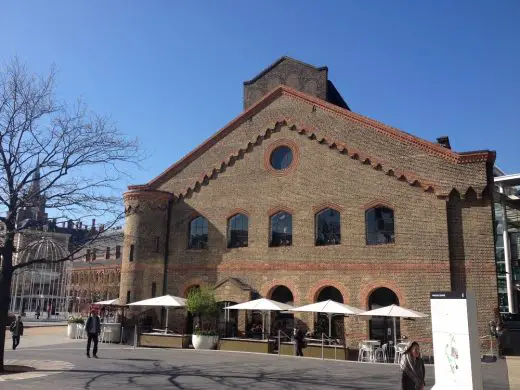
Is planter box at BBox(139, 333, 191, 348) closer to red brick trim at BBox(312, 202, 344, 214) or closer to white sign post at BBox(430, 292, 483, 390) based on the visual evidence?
red brick trim at BBox(312, 202, 344, 214)

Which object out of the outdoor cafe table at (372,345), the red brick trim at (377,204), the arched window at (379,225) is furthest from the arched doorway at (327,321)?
the red brick trim at (377,204)

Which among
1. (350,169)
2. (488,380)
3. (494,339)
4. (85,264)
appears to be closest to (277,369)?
(488,380)

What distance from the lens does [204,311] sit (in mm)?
23047

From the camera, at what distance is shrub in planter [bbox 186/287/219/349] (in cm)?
2247

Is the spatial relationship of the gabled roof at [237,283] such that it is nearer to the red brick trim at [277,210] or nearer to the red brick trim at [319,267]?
the red brick trim at [319,267]

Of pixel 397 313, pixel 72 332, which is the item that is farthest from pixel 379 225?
pixel 72 332

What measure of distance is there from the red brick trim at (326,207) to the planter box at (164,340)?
8671 millimetres

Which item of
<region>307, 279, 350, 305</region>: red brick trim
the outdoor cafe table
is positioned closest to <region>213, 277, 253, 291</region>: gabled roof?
<region>307, 279, 350, 305</region>: red brick trim

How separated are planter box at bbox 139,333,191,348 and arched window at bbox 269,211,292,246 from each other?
632 cm

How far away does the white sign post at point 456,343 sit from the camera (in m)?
8.98

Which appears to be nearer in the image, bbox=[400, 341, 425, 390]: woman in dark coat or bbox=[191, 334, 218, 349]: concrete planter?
bbox=[400, 341, 425, 390]: woman in dark coat

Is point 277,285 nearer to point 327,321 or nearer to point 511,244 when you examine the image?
point 327,321

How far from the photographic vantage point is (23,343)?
911 inches

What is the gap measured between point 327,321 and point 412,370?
14622mm
